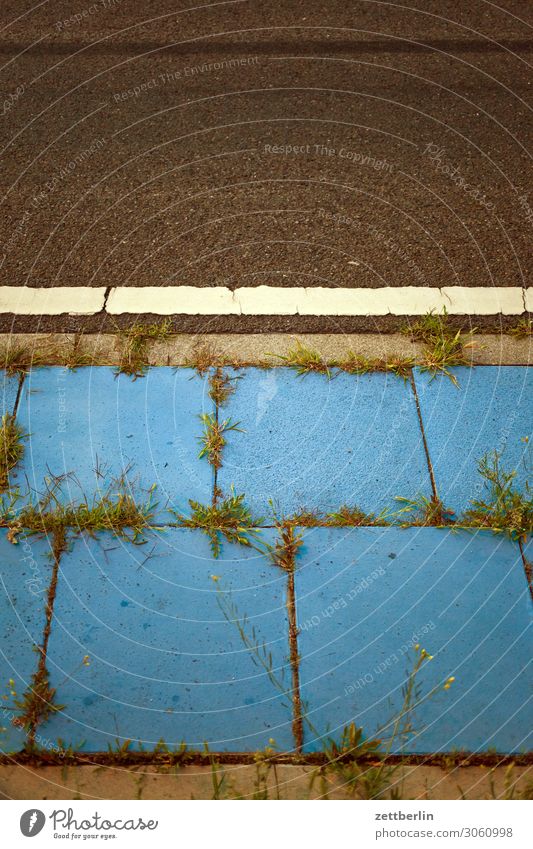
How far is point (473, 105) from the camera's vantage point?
4828mm

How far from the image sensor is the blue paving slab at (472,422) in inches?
119

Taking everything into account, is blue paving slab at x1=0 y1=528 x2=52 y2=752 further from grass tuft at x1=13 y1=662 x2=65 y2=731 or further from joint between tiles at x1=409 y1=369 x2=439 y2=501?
joint between tiles at x1=409 y1=369 x2=439 y2=501

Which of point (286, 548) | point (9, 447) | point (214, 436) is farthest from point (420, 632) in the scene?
point (9, 447)

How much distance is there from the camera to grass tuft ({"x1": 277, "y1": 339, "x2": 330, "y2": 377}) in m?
3.41

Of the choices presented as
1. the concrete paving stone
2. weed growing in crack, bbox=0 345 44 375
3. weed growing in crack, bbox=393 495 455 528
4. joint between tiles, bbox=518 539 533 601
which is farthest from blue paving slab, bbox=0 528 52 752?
joint between tiles, bbox=518 539 533 601

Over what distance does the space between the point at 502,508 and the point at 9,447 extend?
2.04m

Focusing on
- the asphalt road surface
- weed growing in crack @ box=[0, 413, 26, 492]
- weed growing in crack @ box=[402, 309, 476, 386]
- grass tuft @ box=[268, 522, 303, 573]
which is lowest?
grass tuft @ box=[268, 522, 303, 573]

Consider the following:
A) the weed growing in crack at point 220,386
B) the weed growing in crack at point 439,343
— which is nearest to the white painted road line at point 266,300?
the weed growing in crack at point 439,343

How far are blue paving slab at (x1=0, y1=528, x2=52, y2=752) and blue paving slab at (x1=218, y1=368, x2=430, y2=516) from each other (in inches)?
31.1

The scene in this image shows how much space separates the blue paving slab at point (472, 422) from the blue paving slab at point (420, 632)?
0.89 feet

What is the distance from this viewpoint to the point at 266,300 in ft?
12.2

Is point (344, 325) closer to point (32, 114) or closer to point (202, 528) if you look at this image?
point (202, 528)

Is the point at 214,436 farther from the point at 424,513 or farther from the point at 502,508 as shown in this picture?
the point at 502,508

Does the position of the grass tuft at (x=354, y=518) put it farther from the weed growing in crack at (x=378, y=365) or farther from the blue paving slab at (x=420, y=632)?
the weed growing in crack at (x=378, y=365)
